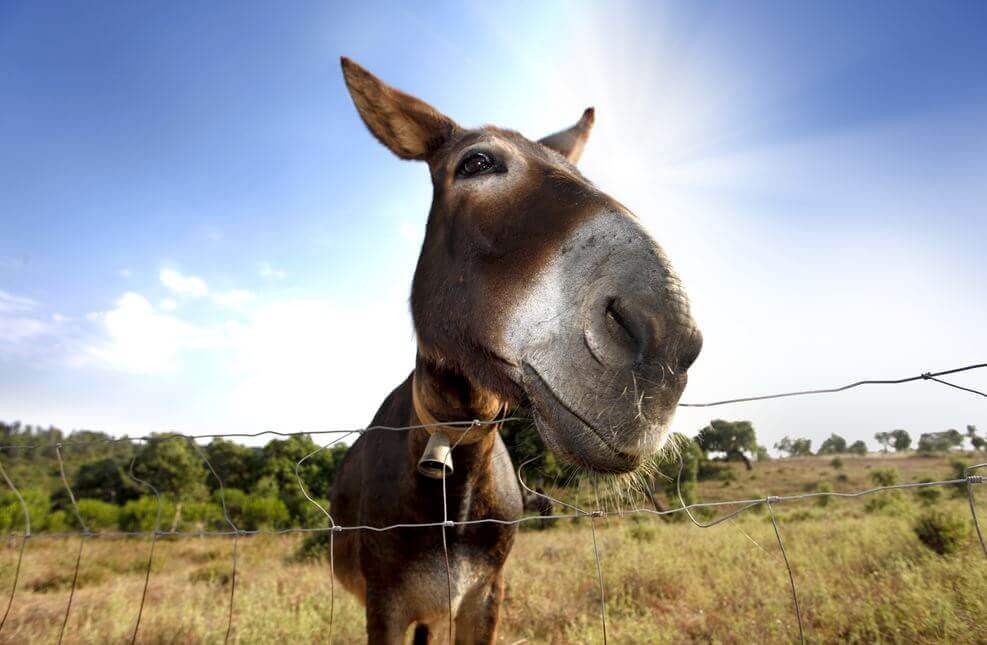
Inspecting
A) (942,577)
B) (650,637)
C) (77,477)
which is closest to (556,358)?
(650,637)

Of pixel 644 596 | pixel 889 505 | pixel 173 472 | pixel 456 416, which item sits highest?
pixel 456 416

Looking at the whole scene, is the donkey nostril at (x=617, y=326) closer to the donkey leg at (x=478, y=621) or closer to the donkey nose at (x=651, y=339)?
the donkey nose at (x=651, y=339)

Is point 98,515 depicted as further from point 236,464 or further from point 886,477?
point 886,477

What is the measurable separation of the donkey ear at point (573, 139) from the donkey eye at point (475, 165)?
1178mm

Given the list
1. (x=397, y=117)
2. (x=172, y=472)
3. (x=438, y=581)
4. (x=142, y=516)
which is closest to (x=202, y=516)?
(x=142, y=516)

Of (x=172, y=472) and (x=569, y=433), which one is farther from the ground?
(x=569, y=433)

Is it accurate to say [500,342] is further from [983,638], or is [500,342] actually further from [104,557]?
[104,557]

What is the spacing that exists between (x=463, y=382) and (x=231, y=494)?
25.1 meters

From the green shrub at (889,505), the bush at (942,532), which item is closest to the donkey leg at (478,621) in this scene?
the bush at (942,532)

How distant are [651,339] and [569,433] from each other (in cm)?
39

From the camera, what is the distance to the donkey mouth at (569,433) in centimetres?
Answer: 136

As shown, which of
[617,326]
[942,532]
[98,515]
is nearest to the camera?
[617,326]

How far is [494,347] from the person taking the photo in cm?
172

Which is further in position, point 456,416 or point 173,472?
point 173,472
